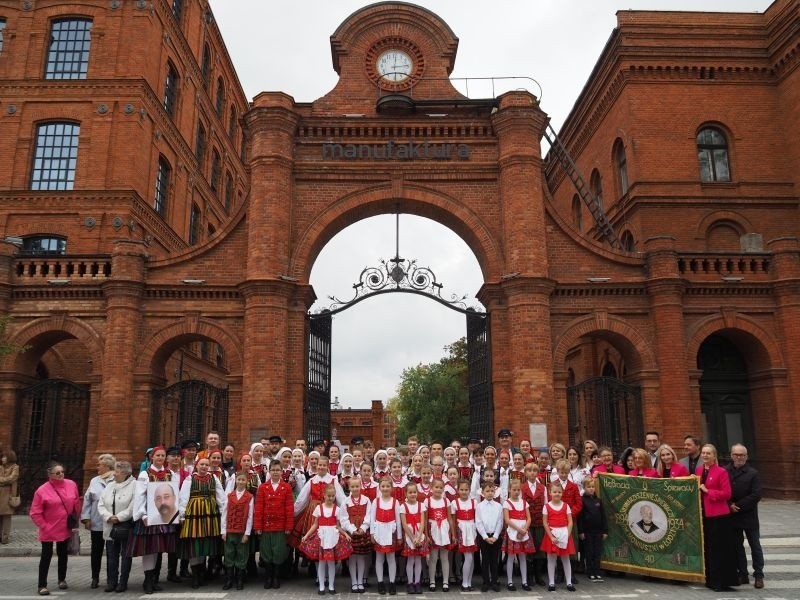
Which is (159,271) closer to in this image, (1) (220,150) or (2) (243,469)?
(2) (243,469)

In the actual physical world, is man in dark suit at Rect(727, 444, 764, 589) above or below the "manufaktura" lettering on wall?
below

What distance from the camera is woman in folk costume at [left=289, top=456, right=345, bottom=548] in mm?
9377

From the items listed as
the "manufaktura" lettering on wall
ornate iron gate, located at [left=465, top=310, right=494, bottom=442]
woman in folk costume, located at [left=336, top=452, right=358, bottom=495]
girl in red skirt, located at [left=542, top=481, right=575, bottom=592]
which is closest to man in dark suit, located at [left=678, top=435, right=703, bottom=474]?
girl in red skirt, located at [left=542, top=481, right=575, bottom=592]

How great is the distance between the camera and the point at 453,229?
1988 centimetres

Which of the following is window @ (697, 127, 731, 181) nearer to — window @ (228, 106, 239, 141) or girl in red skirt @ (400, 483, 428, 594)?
girl in red skirt @ (400, 483, 428, 594)

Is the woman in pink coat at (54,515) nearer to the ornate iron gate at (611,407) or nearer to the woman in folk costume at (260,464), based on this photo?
the woman in folk costume at (260,464)

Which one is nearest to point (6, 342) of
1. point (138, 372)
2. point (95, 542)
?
point (138, 372)

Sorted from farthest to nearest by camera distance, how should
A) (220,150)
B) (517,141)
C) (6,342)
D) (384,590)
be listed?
(220,150)
(517,141)
(6,342)
(384,590)

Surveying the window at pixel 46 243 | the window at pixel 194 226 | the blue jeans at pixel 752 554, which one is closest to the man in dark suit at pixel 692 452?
the blue jeans at pixel 752 554

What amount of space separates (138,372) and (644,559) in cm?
1316

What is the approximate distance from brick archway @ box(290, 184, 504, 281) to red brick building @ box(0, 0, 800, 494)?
82mm

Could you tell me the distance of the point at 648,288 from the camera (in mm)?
17906

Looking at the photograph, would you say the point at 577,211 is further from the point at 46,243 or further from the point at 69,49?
the point at 69,49

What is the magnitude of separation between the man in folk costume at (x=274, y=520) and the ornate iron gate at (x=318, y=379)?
27.9ft
